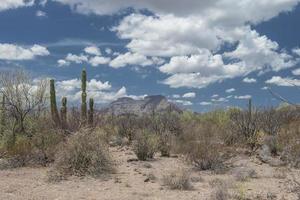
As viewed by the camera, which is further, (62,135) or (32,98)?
(32,98)

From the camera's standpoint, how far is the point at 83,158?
17344 mm

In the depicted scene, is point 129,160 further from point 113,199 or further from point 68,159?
point 113,199

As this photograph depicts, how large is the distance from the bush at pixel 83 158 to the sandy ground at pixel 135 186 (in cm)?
49

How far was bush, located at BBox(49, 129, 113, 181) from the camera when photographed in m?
16.9

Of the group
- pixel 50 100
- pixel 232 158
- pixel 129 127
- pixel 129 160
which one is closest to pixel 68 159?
pixel 129 160

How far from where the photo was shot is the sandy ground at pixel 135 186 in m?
13.3

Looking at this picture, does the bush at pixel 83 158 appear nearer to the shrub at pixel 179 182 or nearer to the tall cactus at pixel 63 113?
the shrub at pixel 179 182

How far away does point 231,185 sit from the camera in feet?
47.7

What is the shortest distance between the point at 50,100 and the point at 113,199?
1383cm

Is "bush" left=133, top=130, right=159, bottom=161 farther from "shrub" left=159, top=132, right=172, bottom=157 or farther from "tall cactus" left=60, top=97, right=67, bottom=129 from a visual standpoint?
"tall cactus" left=60, top=97, right=67, bottom=129

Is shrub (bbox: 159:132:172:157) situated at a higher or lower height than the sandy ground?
higher

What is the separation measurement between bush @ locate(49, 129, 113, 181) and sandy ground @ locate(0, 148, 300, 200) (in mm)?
488

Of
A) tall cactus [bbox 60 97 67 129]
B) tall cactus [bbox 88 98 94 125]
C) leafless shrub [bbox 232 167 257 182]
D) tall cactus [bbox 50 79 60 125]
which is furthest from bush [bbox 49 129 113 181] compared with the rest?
tall cactus [bbox 88 98 94 125]

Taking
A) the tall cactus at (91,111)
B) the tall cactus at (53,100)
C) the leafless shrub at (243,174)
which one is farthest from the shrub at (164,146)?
the tall cactus at (91,111)
